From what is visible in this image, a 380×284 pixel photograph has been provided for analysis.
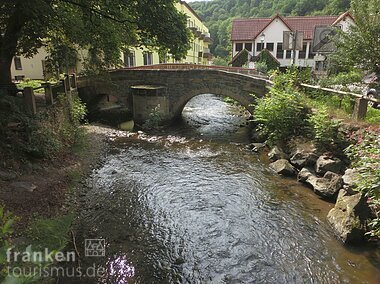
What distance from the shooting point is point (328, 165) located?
9250mm

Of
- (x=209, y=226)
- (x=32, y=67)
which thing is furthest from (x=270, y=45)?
(x=209, y=226)

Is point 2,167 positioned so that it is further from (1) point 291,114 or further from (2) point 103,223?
(1) point 291,114

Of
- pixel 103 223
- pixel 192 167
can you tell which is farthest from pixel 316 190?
pixel 103 223

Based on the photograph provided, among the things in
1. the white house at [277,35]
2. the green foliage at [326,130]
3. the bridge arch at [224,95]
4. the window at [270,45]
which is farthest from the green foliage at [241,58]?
the green foliage at [326,130]

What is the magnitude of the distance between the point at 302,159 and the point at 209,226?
516cm

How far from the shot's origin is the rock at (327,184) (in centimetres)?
840

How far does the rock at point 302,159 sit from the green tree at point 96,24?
5793 millimetres

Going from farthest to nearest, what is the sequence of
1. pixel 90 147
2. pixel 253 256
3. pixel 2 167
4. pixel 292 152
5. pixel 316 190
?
pixel 90 147, pixel 292 152, pixel 316 190, pixel 2 167, pixel 253 256

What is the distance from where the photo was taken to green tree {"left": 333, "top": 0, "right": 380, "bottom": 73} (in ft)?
36.4

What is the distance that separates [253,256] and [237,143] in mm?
9138

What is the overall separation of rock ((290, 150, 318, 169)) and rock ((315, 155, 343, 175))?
552 millimetres

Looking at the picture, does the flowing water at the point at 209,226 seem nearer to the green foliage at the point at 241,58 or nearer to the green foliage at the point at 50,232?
the green foliage at the point at 50,232

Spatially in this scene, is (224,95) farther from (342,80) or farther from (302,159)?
(302,159)

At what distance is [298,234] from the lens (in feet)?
22.8
